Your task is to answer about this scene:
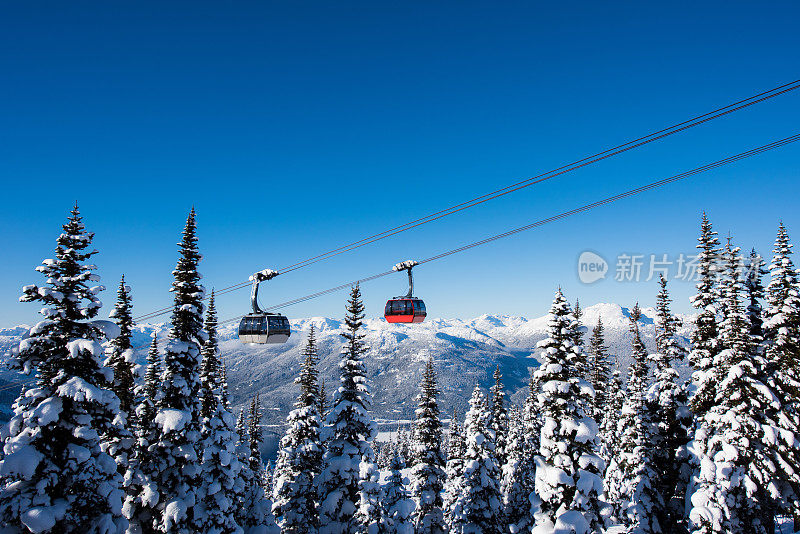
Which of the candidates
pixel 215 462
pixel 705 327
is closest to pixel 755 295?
pixel 705 327

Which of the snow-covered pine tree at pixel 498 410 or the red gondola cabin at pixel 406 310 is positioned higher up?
the red gondola cabin at pixel 406 310

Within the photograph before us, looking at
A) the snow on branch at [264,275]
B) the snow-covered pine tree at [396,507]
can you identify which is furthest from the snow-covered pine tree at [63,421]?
the snow-covered pine tree at [396,507]

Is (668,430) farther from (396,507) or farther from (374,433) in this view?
(374,433)

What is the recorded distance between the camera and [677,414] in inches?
1095

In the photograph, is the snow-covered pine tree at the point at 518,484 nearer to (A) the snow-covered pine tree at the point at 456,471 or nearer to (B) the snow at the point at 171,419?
(A) the snow-covered pine tree at the point at 456,471

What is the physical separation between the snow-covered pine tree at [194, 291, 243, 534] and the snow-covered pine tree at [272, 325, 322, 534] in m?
6.64

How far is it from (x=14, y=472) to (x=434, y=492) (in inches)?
931

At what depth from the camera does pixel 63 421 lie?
50.6 feet

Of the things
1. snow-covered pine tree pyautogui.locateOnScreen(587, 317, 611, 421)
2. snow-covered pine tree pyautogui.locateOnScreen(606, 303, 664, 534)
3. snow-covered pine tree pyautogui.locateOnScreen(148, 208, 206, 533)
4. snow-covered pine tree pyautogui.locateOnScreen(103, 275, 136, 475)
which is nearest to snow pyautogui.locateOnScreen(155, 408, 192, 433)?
snow-covered pine tree pyautogui.locateOnScreen(148, 208, 206, 533)

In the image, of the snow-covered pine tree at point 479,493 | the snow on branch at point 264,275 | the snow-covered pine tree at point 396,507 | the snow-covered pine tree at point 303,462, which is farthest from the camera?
the snow-covered pine tree at point 303,462

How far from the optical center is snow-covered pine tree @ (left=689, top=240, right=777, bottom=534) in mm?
20938

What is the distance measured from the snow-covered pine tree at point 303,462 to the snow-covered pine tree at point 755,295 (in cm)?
2895

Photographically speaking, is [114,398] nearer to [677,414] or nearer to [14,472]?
[14,472]

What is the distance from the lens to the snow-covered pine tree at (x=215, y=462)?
21234 millimetres
